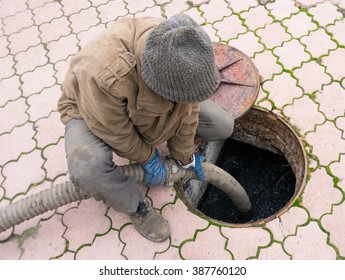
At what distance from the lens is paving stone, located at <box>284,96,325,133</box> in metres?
2.73

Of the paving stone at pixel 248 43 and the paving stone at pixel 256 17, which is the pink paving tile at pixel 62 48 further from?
the paving stone at pixel 256 17

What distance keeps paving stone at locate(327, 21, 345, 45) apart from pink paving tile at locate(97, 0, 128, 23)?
1995 mm

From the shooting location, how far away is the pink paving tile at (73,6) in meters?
3.92

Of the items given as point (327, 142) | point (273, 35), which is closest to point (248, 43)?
point (273, 35)

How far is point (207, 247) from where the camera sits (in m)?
2.31

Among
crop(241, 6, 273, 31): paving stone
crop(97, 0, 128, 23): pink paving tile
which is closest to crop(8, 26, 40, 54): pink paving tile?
crop(97, 0, 128, 23): pink paving tile

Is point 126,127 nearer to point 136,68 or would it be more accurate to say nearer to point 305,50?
point 136,68

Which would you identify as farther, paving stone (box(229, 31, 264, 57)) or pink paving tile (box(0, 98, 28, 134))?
paving stone (box(229, 31, 264, 57))

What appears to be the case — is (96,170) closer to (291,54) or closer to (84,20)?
(291,54)

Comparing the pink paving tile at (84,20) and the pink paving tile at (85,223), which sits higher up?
the pink paving tile at (84,20)

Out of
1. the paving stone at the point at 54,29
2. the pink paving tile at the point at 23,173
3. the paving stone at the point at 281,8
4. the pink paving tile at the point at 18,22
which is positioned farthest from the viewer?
the pink paving tile at the point at 18,22

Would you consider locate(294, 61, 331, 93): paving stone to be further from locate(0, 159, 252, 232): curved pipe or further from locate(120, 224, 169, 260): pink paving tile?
locate(120, 224, 169, 260): pink paving tile

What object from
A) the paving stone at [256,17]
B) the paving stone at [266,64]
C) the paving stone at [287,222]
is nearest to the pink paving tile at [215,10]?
the paving stone at [256,17]

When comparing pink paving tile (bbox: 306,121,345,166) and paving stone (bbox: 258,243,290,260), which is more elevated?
pink paving tile (bbox: 306,121,345,166)
